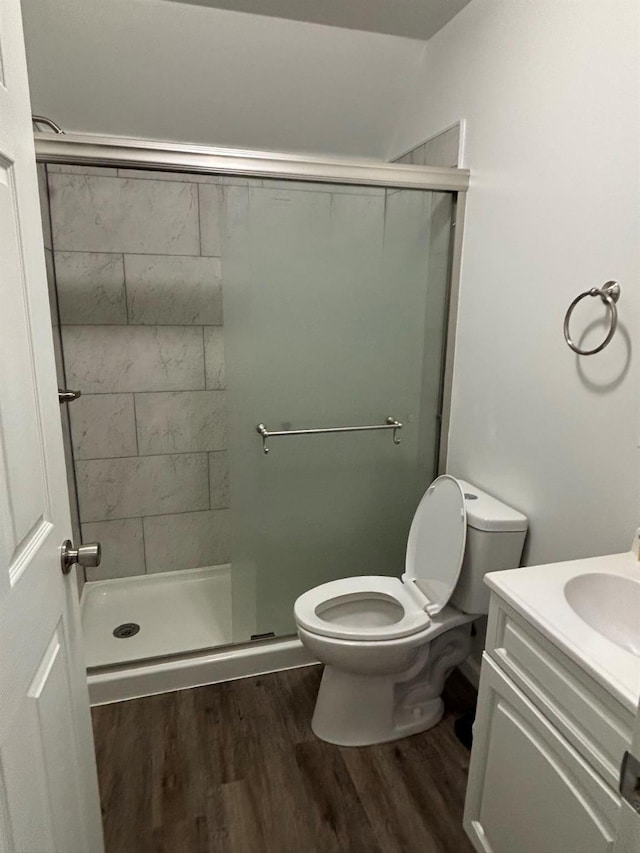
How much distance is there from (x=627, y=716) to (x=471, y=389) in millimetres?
1269

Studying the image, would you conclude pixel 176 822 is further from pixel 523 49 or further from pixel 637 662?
pixel 523 49

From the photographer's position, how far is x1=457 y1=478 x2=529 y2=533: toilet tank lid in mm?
1609

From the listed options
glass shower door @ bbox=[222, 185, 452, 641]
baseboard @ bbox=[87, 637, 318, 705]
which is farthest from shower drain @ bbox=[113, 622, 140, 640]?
glass shower door @ bbox=[222, 185, 452, 641]

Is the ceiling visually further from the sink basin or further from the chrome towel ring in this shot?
the sink basin

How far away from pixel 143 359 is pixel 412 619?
1.72 meters

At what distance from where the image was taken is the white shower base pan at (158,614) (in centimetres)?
213

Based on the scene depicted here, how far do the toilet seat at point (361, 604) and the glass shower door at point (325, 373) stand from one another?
0.29 meters

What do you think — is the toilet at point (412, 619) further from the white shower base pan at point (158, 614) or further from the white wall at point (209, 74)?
the white wall at point (209, 74)

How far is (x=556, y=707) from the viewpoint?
1.02m

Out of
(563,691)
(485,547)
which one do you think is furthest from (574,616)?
(485,547)

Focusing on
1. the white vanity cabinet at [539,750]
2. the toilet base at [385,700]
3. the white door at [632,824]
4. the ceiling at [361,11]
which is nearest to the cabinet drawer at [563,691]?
the white vanity cabinet at [539,750]

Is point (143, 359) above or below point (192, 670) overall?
above

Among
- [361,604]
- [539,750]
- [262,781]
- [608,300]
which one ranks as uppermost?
[608,300]

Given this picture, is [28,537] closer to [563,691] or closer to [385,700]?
[563,691]
